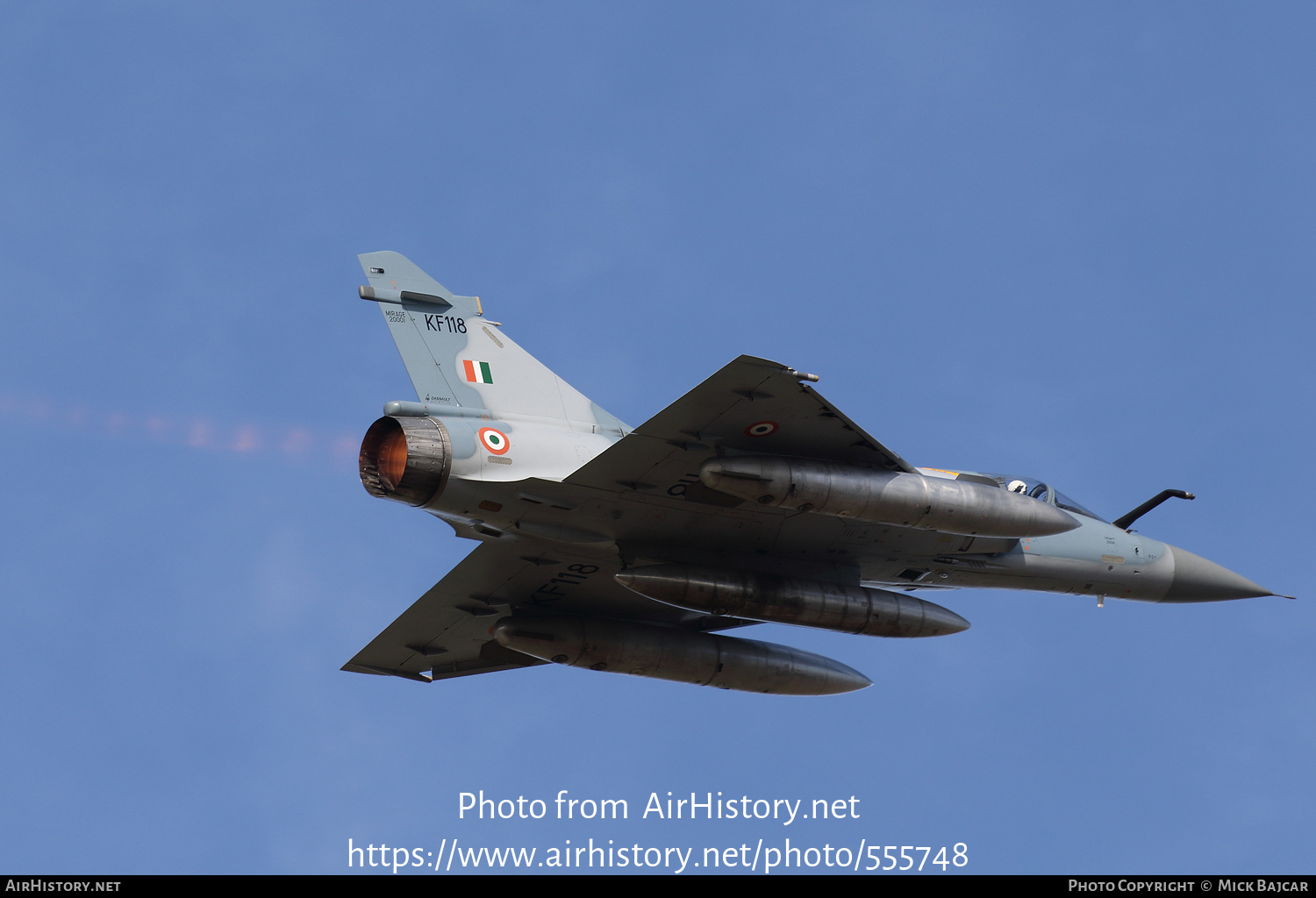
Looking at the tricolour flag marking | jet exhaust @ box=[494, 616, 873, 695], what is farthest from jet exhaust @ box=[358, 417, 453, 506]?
jet exhaust @ box=[494, 616, 873, 695]

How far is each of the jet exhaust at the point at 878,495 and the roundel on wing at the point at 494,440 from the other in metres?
2.46

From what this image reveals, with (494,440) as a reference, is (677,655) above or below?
below

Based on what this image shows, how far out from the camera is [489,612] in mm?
22031

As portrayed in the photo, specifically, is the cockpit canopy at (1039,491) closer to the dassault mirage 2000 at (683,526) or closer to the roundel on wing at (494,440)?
the dassault mirage 2000 at (683,526)

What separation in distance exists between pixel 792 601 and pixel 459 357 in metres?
5.61

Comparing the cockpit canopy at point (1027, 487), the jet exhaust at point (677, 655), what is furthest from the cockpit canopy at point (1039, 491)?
the jet exhaust at point (677, 655)

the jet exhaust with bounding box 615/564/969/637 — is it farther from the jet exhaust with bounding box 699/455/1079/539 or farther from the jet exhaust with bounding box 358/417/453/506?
the jet exhaust with bounding box 358/417/453/506

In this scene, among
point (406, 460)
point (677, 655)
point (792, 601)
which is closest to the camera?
point (406, 460)

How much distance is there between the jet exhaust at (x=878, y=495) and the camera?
17438mm

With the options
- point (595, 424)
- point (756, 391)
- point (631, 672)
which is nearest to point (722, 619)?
point (631, 672)

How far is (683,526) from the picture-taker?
1912cm

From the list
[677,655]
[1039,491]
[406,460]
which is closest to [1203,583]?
[1039,491]

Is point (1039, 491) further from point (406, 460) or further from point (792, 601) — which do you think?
point (406, 460)
